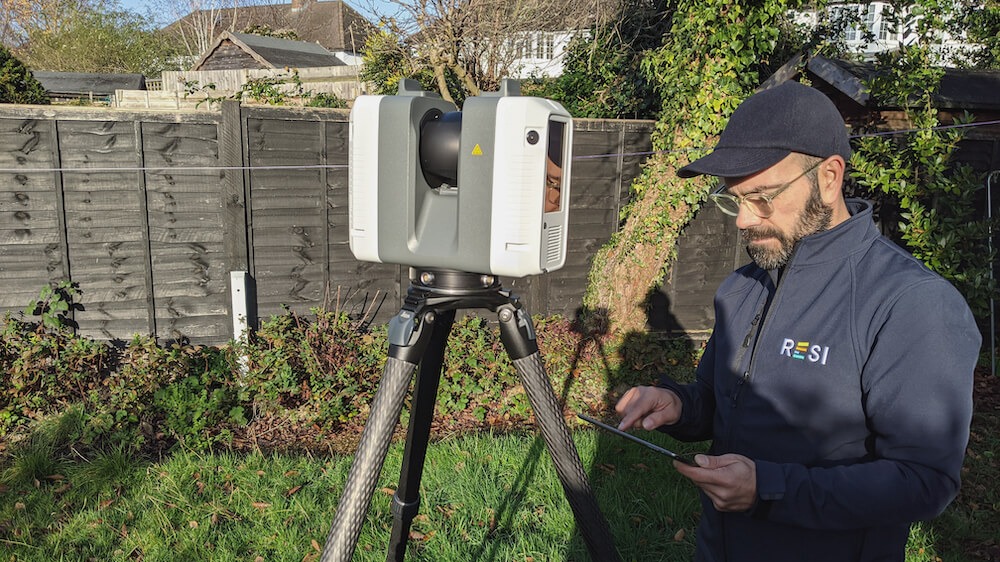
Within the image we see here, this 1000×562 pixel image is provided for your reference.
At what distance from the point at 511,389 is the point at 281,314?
225 cm

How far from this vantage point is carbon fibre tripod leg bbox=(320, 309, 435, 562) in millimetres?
1521

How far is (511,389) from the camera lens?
581 cm

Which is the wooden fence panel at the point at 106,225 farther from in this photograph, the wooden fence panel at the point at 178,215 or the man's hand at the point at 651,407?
the man's hand at the point at 651,407

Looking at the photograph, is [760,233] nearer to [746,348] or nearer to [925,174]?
[746,348]

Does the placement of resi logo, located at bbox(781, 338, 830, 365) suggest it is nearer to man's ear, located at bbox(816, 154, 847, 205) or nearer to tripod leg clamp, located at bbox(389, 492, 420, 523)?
man's ear, located at bbox(816, 154, 847, 205)

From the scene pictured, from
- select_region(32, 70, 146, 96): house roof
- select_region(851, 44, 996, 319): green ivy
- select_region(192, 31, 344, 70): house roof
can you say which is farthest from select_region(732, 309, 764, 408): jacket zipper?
select_region(192, 31, 344, 70): house roof

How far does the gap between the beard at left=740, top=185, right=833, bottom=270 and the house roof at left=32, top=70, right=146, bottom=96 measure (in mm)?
26546

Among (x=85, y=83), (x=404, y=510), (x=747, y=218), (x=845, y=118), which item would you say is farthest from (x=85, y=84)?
(x=747, y=218)

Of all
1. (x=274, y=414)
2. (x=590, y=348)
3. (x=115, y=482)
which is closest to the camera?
(x=115, y=482)

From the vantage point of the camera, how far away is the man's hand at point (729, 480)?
138 centimetres

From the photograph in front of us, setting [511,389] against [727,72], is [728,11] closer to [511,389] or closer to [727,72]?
[727,72]

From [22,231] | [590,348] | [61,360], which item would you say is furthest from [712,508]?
[22,231]

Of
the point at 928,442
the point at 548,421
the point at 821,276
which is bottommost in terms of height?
the point at 548,421

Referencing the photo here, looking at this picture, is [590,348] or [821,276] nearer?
[821,276]
